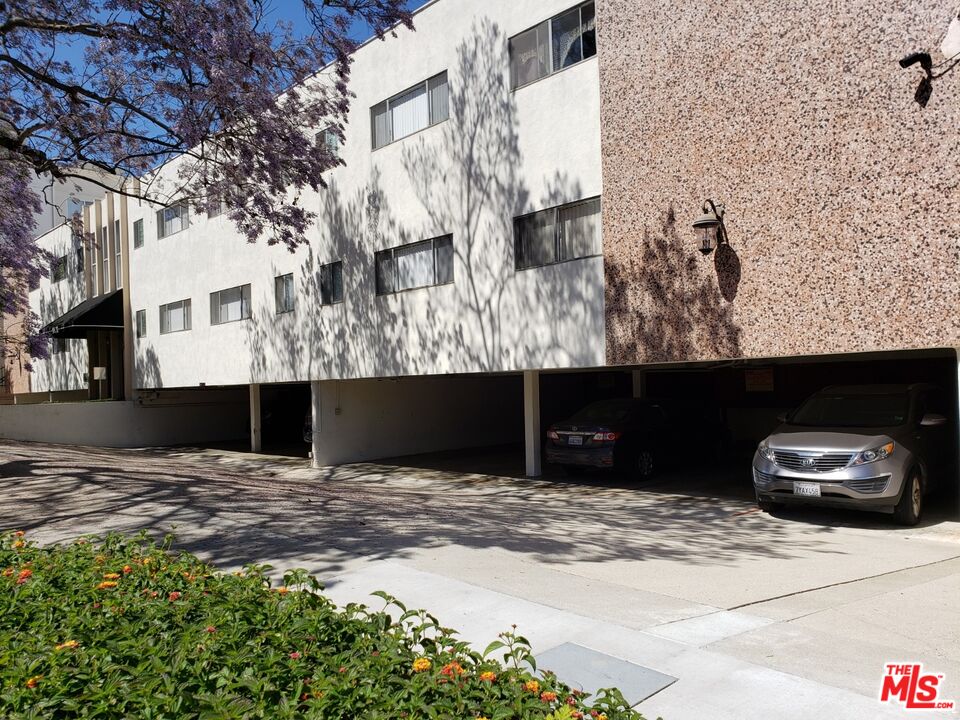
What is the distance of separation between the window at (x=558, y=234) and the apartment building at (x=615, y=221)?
3 cm

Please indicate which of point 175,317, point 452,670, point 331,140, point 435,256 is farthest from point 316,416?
point 452,670

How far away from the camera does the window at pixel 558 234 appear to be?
12.0 meters

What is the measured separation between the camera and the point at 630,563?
762 centimetres

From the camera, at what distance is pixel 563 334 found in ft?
40.5

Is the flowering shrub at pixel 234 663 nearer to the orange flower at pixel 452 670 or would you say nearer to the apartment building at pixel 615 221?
the orange flower at pixel 452 670

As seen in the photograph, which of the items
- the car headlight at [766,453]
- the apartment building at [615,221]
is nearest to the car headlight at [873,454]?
the car headlight at [766,453]

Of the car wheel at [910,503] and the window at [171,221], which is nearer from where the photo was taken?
the car wheel at [910,503]

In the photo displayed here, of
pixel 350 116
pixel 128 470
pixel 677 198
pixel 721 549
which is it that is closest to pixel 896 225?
pixel 677 198

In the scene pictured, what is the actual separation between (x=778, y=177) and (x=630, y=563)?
5227mm

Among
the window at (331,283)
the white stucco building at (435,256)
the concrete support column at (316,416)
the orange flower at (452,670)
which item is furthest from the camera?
the concrete support column at (316,416)

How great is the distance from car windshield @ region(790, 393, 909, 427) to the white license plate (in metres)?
1.22

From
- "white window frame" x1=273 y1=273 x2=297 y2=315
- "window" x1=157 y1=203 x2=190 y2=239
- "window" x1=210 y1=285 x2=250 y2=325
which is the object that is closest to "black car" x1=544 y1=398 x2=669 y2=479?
"white window frame" x1=273 y1=273 x2=297 y2=315

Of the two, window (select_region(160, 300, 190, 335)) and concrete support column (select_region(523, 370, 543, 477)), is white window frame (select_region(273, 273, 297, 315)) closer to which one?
window (select_region(160, 300, 190, 335))

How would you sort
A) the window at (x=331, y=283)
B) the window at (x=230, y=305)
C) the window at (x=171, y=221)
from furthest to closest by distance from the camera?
the window at (x=171, y=221) < the window at (x=230, y=305) < the window at (x=331, y=283)
